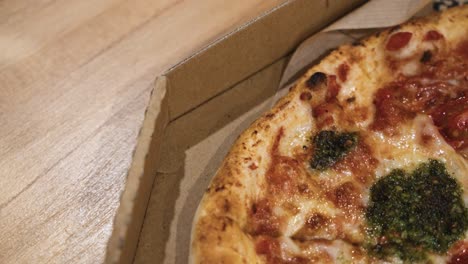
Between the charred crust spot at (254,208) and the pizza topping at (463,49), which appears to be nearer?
the charred crust spot at (254,208)

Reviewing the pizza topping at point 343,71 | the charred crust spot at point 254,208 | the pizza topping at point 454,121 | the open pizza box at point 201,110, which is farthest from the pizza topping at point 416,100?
the charred crust spot at point 254,208

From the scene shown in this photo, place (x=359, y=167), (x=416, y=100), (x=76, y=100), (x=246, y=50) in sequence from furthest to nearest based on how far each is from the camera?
1. (x=76, y=100)
2. (x=246, y=50)
3. (x=416, y=100)
4. (x=359, y=167)

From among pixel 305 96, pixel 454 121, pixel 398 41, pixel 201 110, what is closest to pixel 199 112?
pixel 201 110

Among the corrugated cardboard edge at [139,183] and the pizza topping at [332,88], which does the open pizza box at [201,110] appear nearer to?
the corrugated cardboard edge at [139,183]

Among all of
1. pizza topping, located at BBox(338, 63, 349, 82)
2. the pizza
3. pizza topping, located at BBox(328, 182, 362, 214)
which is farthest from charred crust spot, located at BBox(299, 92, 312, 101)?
pizza topping, located at BBox(328, 182, 362, 214)

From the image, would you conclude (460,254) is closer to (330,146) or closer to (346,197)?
(346,197)

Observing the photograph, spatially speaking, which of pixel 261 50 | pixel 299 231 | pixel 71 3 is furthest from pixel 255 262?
pixel 71 3

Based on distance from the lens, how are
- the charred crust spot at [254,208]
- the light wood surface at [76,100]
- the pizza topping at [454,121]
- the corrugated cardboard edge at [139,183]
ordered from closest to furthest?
the corrugated cardboard edge at [139,183], the charred crust spot at [254,208], the pizza topping at [454,121], the light wood surface at [76,100]
